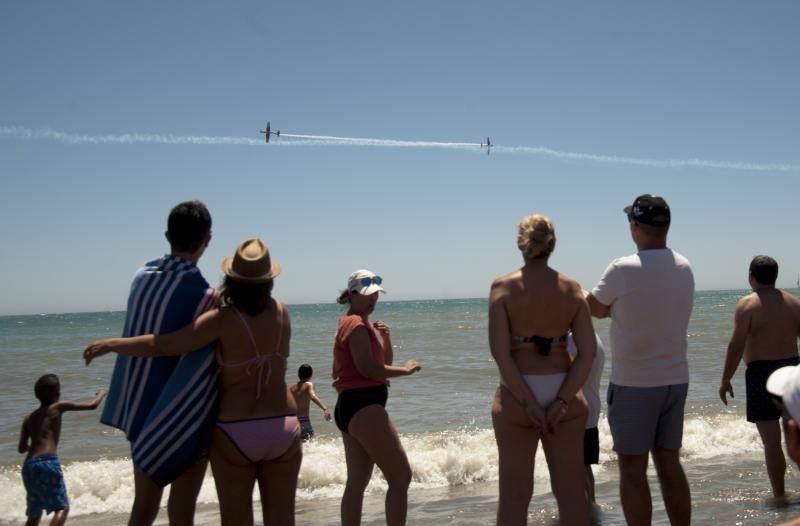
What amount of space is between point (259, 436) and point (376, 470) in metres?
5.30

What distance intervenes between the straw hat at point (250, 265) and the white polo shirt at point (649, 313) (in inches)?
75.9

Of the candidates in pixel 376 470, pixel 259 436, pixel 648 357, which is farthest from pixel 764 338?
pixel 376 470

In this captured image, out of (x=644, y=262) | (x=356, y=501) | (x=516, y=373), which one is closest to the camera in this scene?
(x=516, y=373)

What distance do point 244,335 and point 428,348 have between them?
23872 millimetres

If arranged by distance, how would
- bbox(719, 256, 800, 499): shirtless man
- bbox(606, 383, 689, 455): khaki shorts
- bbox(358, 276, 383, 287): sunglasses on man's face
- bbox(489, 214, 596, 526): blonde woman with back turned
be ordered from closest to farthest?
bbox(489, 214, 596, 526): blonde woman with back turned
bbox(606, 383, 689, 455): khaki shorts
bbox(358, 276, 383, 287): sunglasses on man's face
bbox(719, 256, 800, 499): shirtless man

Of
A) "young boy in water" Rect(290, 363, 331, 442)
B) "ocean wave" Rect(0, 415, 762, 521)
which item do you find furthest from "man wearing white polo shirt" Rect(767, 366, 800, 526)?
"young boy in water" Rect(290, 363, 331, 442)

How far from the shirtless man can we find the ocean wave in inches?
92.6

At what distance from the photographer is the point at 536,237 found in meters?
3.63

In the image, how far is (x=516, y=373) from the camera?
11.6 feet

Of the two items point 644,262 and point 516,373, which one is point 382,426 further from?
point 644,262

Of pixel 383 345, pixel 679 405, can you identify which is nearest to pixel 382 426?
pixel 383 345

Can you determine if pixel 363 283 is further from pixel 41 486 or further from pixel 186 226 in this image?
pixel 41 486

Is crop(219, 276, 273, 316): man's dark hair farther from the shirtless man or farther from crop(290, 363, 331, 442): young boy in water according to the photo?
crop(290, 363, 331, 442): young boy in water

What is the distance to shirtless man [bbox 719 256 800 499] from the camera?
5.36m
